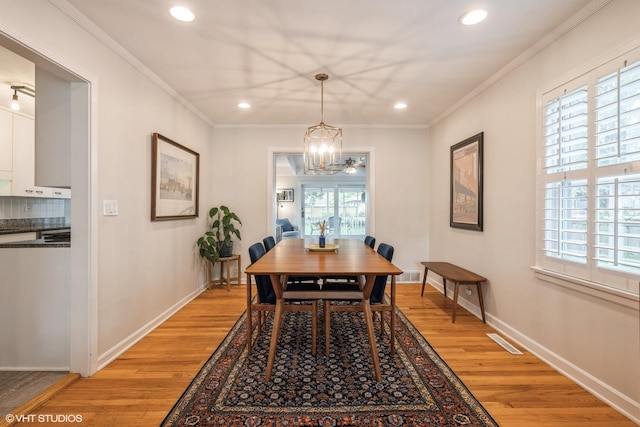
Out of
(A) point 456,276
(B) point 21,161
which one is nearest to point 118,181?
(B) point 21,161

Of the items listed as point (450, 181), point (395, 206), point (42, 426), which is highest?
point (450, 181)

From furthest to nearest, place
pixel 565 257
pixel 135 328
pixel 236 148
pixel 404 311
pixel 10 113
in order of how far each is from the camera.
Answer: pixel 236 148
pixel 10 113
pixel 404 311
pixel 135 328
pixel 565 257

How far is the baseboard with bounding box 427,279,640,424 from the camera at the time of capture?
5.38 ft

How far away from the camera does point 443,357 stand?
7.50 feet

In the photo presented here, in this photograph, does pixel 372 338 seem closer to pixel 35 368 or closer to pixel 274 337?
pixel 274 337

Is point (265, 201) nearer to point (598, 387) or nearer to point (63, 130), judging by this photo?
point (63, 130)

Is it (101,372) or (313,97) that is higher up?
(313,97)

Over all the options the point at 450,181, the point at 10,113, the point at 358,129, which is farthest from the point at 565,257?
the point at 10,113

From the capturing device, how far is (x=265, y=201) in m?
4.55

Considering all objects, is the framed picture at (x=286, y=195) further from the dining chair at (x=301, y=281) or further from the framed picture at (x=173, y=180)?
the dining chair at (x=301, y=281)

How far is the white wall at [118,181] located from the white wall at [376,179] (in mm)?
1233

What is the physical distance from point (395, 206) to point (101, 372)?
3.94 m

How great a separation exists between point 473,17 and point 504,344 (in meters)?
2.57

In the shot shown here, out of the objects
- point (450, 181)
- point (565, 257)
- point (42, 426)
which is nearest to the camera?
point (42, 426)
